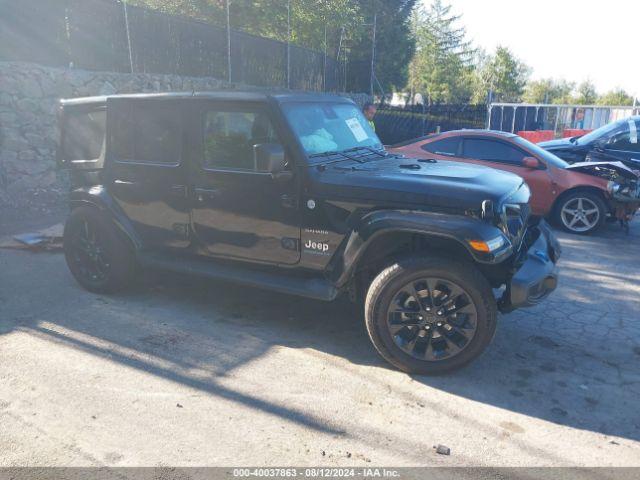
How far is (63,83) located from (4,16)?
1.32 metres

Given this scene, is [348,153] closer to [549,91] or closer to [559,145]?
[559,145]

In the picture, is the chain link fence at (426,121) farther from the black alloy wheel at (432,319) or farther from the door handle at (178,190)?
the black alloy wheel at (432,319)

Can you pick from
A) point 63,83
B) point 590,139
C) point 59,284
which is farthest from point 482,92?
point 59,284

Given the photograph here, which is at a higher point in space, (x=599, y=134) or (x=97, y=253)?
(x=599, y=134)

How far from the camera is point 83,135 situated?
515 centimetres

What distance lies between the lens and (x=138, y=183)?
4730mm

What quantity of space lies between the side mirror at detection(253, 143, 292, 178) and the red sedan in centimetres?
435

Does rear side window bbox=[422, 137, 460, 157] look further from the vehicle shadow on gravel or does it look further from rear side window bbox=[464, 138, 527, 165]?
the vehicle shadow on gravel

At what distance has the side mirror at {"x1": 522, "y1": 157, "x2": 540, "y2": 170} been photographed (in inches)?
315

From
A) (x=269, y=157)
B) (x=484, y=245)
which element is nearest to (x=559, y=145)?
(x=484, y=245)

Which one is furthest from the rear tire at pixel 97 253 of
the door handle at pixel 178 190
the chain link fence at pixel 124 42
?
the chain link fence at pixel 124 42

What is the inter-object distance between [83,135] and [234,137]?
1830mm

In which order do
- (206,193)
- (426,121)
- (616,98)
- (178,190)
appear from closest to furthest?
(206,193) < (178,190) < (426,121) < (616,98)

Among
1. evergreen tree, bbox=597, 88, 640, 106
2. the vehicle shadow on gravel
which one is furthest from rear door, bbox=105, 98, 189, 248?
evergreen tree, bbox=597, 88, 640, 106
